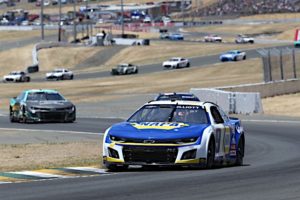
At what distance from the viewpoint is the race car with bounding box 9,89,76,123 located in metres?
34.8

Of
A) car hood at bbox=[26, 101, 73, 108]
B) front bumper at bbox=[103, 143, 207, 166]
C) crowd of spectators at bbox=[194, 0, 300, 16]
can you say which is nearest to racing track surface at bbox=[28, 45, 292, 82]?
car hood at bbox=[26, 101, 73, 108]

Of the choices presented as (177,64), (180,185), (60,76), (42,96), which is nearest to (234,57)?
(177,64)

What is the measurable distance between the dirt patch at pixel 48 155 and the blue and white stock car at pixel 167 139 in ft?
5.49

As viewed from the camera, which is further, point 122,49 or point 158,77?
point 122,49

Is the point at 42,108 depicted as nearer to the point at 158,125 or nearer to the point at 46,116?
the point at 46,116

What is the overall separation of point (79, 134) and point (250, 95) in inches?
511

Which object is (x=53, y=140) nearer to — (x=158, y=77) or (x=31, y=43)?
(x=158, y=77)

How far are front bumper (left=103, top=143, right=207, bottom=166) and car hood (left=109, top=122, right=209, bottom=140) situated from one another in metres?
0.17

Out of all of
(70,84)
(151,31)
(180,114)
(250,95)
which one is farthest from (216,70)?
(151,31)

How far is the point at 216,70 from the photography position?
81438 mm

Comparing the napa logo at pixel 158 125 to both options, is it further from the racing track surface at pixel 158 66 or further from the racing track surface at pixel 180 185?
the racing track surface at pixel 158 66

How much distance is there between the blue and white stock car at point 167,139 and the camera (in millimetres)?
16234

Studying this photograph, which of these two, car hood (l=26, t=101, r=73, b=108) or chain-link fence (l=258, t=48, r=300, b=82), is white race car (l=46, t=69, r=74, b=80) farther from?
car hood (l=26, t=101, r=73, b=108)

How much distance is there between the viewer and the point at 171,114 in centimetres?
1742
